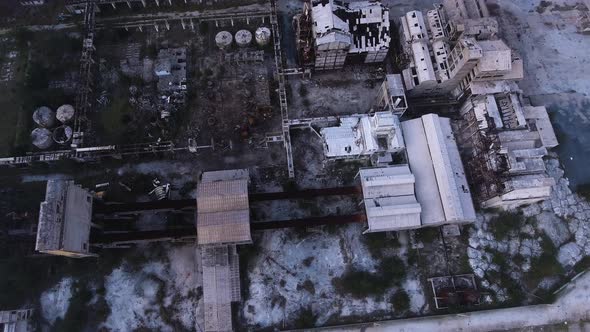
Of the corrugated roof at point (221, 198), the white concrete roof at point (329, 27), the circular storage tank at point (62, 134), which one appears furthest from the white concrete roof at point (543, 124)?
the circular storage tank at point (62, 134)

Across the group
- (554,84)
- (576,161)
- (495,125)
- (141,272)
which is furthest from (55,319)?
(554,84)

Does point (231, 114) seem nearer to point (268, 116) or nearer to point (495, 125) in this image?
point (268, 116)

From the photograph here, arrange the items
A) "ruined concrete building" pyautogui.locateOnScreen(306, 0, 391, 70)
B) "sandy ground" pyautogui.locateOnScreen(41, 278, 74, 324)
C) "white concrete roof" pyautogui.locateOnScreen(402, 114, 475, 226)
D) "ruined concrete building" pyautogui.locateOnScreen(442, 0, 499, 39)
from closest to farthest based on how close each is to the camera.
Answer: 1. "sandy ground" pyautogui.locateOnScreen(41, 278, 74, 324)
2. "white concrete roof" pyautogui.locateOnScreen(402, 114, 475, 226)
3. "ruined concrete building" pyautogui.locateOnScreen(442, 0, 499, 39)
4. "ruined concrete building" pyautogui.locateOnScreen(306, 0, 391, 70)

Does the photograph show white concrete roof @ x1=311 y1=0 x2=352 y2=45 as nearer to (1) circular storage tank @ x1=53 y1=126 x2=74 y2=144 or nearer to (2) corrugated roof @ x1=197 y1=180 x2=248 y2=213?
(2) corrugated roof @ x1=197 y1=180 x2=248 y2=213

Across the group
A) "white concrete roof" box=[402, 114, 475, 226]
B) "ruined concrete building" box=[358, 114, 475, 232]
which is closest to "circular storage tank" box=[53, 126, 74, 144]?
"ruined concrete building" box=[358, 114, 475, 232]

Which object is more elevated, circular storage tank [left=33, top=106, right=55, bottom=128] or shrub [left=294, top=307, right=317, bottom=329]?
circular storage tank [left=33, top=106, right=55, bottom=128]
